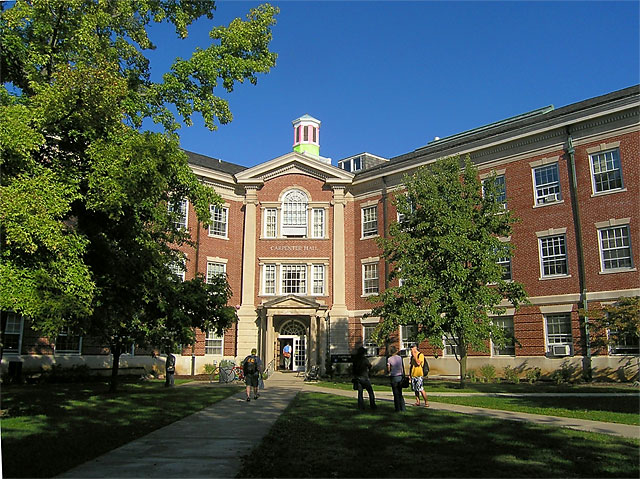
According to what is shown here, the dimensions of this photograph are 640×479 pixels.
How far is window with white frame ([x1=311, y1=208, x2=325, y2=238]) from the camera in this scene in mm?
35219

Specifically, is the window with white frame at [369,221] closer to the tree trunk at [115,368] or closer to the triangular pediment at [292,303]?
the triangular pediment at [292,303]

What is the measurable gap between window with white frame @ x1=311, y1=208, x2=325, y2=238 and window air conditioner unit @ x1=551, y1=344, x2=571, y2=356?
15211 mm

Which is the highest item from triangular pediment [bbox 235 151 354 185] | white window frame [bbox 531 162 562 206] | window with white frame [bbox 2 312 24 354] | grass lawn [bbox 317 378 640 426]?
triangular pediment [bbox 235 151 354 185]

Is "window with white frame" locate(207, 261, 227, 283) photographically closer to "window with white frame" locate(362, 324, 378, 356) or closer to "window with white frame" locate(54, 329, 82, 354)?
"window with white frame" locate(54, 329, 82, 354)

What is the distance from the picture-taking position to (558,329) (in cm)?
2588

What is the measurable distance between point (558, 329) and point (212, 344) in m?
19.2

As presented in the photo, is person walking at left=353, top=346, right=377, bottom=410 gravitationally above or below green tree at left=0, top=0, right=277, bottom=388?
below

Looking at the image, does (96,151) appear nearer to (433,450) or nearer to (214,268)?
(433,450)

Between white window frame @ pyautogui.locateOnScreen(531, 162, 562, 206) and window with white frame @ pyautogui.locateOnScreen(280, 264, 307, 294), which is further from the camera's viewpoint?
window with white frame @ pyautogui.locateOnScreen(280, 264, 307, 294)

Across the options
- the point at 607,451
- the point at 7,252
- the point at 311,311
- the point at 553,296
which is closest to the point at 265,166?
the point at 311,311

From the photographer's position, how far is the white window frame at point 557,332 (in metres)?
25.4

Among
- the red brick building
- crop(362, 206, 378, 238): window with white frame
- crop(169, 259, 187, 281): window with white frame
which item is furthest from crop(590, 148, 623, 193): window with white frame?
crop(169, 259, 187, 281): window with white frame

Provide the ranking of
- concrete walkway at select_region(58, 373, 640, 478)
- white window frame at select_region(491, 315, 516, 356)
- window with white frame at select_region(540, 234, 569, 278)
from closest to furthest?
1. concrete walkway at select_region(58, 373, 640, 478)
2. window with white frame at select_region(540, 234, 569, 278)
3. white window frame at select_region(491, 315, 516, 356)

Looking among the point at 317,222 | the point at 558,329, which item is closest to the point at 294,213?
the point at 317,222
